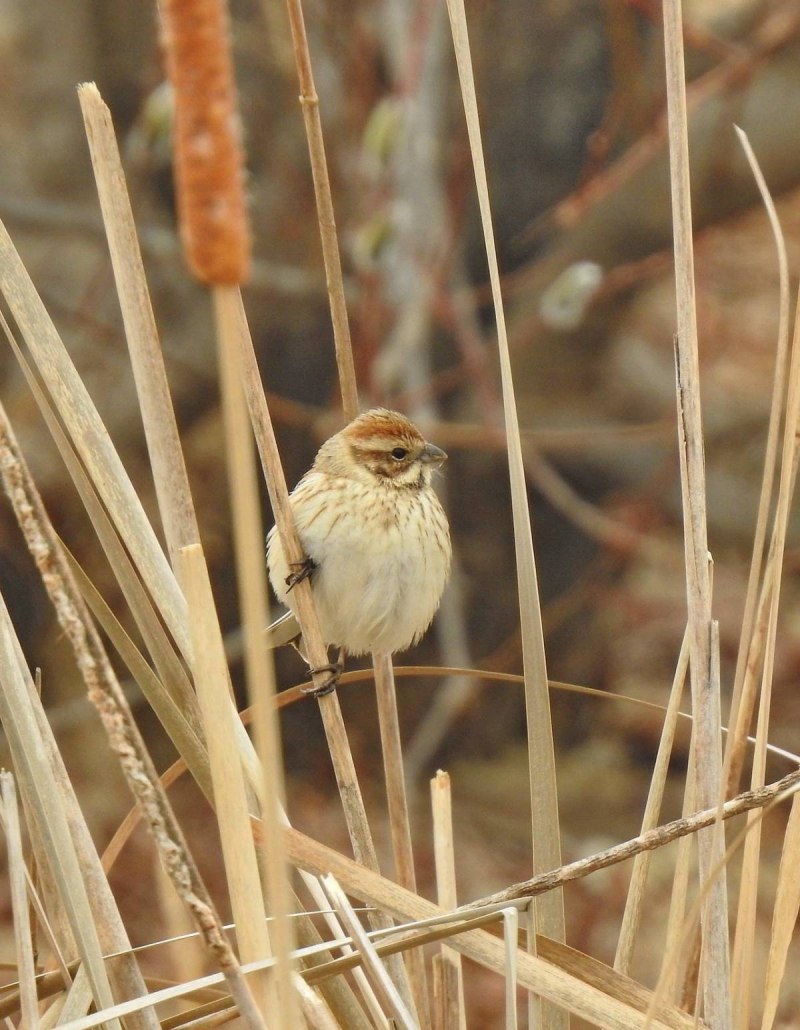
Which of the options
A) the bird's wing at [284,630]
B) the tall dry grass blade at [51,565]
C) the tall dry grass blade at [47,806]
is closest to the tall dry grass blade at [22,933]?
the tall dry grass blade at [47,806]

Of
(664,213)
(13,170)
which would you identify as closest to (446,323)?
(664,213)

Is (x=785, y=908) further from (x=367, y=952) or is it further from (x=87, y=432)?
(x=87, y=432)

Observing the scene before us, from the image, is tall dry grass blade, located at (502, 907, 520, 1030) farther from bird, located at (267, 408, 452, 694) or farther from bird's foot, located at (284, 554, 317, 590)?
bird, located at (267, 408, 452, 694)

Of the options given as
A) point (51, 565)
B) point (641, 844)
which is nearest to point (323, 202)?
point (51, 565)

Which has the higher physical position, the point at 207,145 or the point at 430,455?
the point at 207,145

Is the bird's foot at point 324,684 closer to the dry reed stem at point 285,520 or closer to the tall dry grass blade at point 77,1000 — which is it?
the dry reed stem at point 285,520
